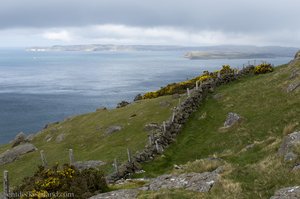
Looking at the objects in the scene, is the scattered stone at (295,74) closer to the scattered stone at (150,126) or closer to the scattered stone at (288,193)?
the scattered stone at (150,126)

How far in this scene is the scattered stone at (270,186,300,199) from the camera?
1547 centimetres

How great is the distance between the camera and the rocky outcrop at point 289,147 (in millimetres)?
20094

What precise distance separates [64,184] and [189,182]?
6.95 meters

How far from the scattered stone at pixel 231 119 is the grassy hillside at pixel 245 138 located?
67 cm

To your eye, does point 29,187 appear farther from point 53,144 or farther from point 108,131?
point 53,144

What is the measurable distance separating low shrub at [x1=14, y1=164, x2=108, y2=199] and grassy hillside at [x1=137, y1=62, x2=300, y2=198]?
3814 mm

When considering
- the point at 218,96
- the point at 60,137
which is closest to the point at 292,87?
the point at 218,96

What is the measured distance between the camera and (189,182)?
2055cm

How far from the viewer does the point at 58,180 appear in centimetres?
2164

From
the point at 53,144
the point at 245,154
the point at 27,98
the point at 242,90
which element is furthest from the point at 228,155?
the point at 27,98

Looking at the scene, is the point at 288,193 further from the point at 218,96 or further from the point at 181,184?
the point at 218,96

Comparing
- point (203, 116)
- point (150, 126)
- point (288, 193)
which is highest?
point (288, 193)

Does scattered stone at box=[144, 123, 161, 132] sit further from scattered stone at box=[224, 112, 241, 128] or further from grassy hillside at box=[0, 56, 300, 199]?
scattered stone at box=[224, 112, 241, 128]

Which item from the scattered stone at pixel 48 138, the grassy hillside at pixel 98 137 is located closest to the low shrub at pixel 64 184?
the grassy hillside at pixel 98 137
